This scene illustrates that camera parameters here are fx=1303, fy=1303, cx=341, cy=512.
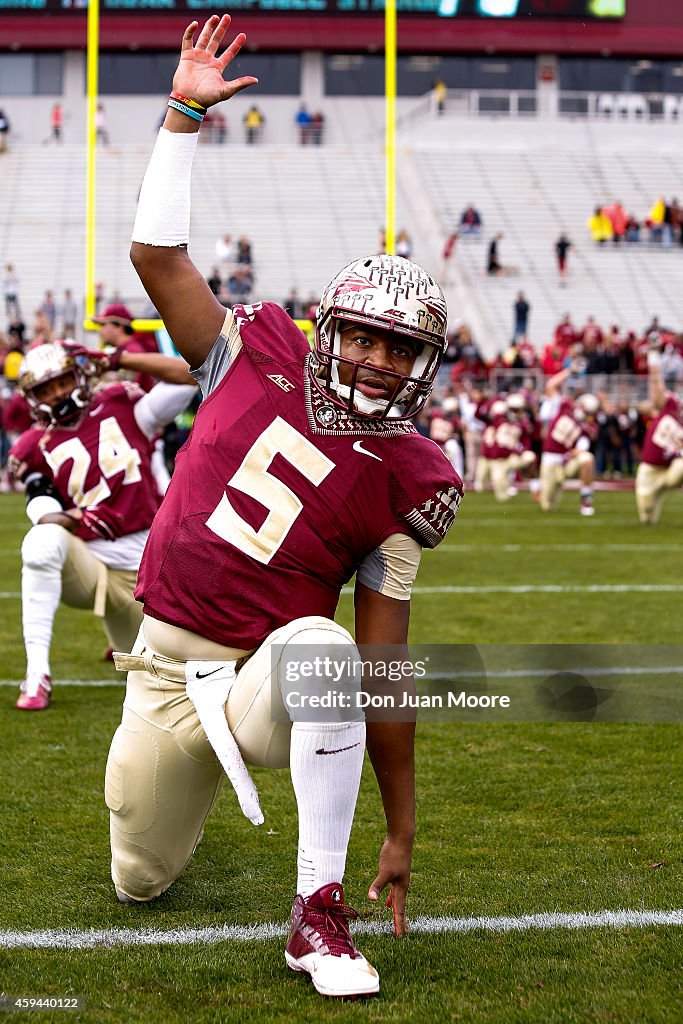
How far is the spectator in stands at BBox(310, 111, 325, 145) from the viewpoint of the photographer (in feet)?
101

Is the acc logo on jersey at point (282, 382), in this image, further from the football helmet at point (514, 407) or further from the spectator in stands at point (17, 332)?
the spectator in stands at point (17, 332)

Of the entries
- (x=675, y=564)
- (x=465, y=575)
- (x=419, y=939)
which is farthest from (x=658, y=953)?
(x=675, y=564)

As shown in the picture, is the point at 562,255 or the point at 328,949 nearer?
the point at 328,949

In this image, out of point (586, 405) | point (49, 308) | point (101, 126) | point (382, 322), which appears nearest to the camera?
point (382, 322)

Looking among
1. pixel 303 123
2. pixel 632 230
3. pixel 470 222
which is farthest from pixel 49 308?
pixel 632 230

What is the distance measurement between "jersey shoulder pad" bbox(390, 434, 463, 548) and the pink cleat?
8.51 feet

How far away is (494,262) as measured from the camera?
79.9 ft

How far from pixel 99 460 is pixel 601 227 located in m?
22.5

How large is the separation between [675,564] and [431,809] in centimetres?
608

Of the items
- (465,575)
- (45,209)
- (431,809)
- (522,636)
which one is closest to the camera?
(431,809)

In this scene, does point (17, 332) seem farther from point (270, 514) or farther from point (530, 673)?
point (270, 514)

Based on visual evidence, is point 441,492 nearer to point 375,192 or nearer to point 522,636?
point 522,636

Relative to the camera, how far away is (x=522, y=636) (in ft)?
20.4

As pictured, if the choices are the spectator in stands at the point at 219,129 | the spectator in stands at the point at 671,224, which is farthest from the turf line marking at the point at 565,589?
the spectator in stands at the point at 219,129
